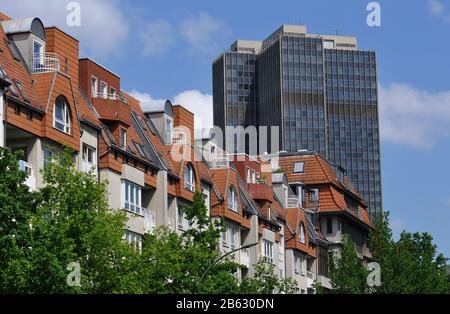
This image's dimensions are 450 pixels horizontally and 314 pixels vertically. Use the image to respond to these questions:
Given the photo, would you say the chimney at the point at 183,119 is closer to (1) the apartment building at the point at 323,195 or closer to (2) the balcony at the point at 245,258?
(2) the balcony at the point at 245,258

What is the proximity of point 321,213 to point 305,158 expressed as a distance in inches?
305

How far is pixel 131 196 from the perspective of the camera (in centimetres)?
6072

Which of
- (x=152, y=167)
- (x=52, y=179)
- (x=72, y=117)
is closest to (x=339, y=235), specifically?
(x=152, y=167)

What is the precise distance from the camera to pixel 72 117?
174 feet

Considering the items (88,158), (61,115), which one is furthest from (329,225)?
(61,115)

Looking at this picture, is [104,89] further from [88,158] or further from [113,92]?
[88,158]

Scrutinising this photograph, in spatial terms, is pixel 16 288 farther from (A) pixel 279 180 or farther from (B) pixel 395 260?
(A) pixel 279 180

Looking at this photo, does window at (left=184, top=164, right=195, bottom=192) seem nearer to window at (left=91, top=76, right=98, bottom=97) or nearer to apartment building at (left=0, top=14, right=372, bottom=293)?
apartment building at (left=0, top=14, right=372, bottom=293)

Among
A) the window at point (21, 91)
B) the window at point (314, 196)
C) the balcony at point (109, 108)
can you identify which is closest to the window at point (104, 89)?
the balcony at point (109, 108)

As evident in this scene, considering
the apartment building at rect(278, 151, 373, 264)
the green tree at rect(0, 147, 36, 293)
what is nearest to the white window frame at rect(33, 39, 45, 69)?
the green tree at rect(0, 147, 36, 293)

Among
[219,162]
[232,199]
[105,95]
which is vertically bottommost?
[232,199]

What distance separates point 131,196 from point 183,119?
48.6ft
